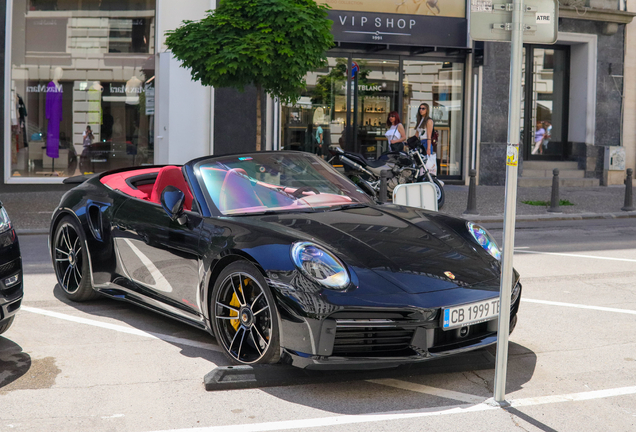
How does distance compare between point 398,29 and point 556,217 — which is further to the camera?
point 398,29

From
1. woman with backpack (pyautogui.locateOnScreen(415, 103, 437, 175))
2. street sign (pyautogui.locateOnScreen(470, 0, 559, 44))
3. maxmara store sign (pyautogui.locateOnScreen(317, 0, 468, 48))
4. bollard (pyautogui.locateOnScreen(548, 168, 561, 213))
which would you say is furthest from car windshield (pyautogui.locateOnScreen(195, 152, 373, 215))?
maxmara store sign (pyautogui.locateOnScreen(317, 0, 468, 48))

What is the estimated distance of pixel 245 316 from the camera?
14.5 ft

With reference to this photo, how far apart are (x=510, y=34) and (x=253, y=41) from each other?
798 cm

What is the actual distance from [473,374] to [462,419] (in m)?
0.75

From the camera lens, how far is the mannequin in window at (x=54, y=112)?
16.6 meters

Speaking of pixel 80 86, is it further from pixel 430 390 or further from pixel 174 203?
pixel 430 390

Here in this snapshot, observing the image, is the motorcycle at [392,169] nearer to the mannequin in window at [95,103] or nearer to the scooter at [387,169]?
the scooter at [387,169]

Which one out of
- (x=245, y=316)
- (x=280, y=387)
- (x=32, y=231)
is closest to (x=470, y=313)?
(x=280, y=387)

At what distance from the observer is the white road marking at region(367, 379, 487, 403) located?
4.08 metres

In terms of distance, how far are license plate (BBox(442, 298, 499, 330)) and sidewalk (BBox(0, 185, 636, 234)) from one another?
6.64 metres

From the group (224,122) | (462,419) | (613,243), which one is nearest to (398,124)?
(224,122)

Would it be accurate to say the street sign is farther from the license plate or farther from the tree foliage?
the tree foliage

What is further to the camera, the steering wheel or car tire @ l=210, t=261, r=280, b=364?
the steering wheel

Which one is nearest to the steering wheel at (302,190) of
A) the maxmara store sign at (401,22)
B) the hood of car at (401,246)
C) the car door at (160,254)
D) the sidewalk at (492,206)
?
the hood of car at (401,246)
